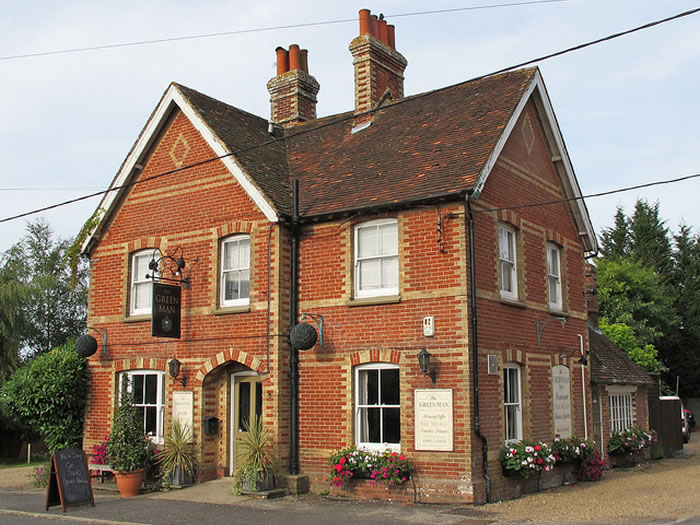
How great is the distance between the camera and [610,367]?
20469 mm

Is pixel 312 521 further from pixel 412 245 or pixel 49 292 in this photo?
pixel 49 292

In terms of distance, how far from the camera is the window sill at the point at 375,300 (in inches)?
581

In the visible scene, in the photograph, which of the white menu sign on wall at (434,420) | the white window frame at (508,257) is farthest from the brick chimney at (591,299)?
the white menu sign on wall at (434,420)

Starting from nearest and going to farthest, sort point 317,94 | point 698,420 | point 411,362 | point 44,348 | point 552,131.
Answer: point 411,362 → point 552,131 → point 317,94 → point 44,348 → point 698,420

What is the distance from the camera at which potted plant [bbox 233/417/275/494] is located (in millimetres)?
14484

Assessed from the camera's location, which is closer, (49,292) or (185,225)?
(185,225)

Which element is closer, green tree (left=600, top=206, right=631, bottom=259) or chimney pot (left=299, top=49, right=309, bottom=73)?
chimney pot (left=299, top=49, right=309, bottom=73)

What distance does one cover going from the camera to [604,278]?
144 ft

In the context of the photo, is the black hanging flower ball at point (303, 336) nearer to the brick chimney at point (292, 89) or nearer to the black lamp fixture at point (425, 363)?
the black lamp fixture at point (425, 363)

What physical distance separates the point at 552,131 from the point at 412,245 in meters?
5.75

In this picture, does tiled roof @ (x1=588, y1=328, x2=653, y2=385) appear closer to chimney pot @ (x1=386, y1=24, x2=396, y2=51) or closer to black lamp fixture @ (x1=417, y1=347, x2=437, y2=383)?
black lamp fixture @ (x1=417, y1=347, x2=437, y2=383)

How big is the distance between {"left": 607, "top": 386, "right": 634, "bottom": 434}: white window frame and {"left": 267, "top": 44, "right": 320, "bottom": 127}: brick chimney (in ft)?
37.3

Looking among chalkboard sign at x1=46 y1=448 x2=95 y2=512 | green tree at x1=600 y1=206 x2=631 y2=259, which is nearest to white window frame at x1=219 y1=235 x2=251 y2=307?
chalkboard sign at x1=46 y1=448 x2=95 y2=512

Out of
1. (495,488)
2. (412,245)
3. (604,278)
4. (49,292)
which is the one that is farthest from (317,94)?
(604,278)
